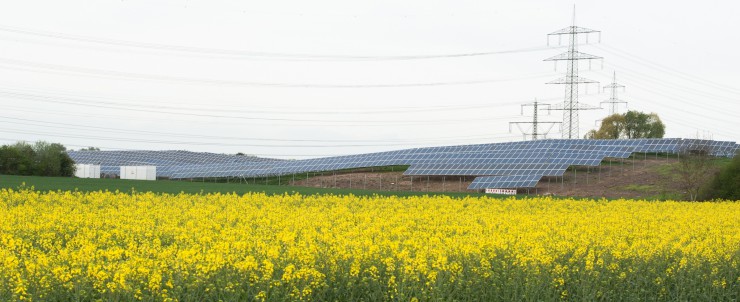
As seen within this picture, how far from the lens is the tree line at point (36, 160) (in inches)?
3000

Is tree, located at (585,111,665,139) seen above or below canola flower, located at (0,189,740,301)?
above

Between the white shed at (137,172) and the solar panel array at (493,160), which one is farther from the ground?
the solar panel array at (493,160)

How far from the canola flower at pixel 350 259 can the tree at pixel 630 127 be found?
389 ft

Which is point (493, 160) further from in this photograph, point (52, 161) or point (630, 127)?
point (630, 127)

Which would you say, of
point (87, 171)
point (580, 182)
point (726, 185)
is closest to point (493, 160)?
point (580, 182)

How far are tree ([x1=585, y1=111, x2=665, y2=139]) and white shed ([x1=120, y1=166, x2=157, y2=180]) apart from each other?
77994mm

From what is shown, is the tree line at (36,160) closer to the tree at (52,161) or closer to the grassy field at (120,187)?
the tree at (52,161)

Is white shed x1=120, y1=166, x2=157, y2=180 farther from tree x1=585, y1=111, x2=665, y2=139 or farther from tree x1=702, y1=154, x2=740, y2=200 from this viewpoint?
tree x1=585, y1=111, x2=665, y2=139

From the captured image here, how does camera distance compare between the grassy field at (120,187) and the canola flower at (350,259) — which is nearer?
the canola flower at (350,259)

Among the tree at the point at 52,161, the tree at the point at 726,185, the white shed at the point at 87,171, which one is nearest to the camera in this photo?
the tree at the point at 726,185

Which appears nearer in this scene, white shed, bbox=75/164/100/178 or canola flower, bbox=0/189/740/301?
canola flower, bbox=0/189/740/301

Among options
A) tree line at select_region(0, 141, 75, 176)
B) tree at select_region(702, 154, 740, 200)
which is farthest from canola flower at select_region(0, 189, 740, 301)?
tree line at select_region(0, 141, 75, 176)

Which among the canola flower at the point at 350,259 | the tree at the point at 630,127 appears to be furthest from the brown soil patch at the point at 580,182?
the tree at the point at 630,127

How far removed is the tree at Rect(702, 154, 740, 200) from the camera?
164 ft
